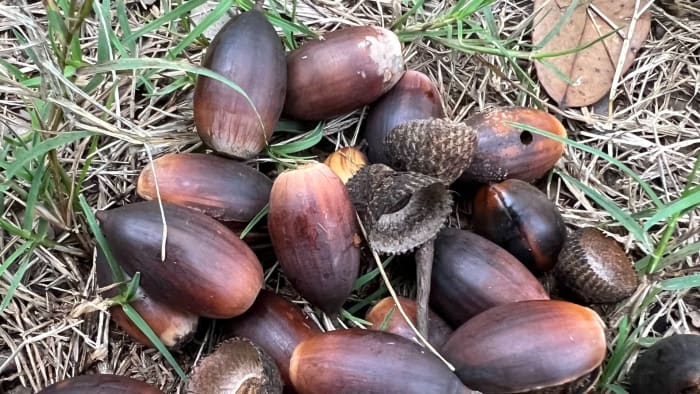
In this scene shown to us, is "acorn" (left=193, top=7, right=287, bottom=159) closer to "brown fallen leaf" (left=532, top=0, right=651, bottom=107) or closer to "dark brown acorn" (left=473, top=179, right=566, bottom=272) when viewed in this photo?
"dark brown acorn" (left=473, top=179, right=566, bottom=272)

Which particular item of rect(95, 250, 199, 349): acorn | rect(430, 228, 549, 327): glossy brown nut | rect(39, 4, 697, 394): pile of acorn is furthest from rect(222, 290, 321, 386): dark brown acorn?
rect(430, 228, 549, 327): glossy brown nut

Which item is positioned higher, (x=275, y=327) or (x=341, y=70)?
(x=341, y=70)

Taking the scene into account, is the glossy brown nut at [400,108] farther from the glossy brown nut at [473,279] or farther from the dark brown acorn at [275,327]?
the dark brown acorn at [275,327]

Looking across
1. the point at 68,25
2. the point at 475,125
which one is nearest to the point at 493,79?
the point at 475,125

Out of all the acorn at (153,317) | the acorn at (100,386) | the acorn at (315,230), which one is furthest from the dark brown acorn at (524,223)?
the acorn at (100,386)

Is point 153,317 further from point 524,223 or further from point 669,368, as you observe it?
point 669,368

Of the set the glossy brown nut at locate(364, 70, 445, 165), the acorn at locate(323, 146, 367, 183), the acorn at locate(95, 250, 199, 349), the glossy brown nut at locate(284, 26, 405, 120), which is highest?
the glossy brown nut at locate(284, 26, 405, 120)

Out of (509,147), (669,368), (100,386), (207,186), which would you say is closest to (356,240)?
(207,186)
